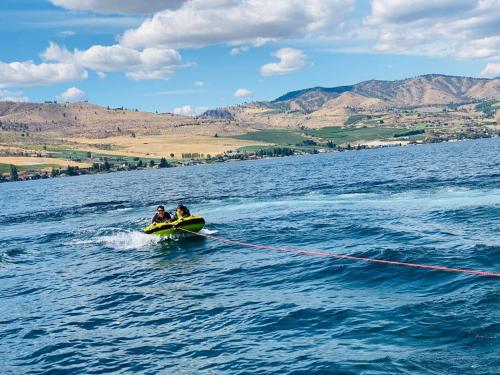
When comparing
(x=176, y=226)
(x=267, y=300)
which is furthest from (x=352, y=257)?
(x=176, y=226)

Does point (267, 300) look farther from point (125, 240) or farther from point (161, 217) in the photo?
point (125, 240)

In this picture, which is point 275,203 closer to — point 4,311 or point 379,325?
point 4,311

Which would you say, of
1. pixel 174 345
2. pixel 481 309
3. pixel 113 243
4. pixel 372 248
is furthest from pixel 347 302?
pixel 113 243

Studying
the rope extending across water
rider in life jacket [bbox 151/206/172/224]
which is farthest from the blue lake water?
rider in life jacket [bbox 151/206/172/224]

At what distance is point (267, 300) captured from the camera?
22.6m


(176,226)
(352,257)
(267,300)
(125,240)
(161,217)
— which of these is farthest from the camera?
(125,240)

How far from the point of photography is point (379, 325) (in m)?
18.0

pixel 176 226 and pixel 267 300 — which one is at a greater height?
pixel 176 226

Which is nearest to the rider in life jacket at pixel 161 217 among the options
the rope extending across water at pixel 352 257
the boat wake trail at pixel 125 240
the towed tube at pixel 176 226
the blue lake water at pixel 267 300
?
the towed tube at pixel 176 226

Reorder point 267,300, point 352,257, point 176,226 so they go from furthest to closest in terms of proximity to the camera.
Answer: point 176,226
point 352,257
point 267,300

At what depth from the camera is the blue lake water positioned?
16.5 m

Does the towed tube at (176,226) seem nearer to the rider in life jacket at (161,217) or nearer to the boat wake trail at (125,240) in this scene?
the rider in life jacket at (161,217)

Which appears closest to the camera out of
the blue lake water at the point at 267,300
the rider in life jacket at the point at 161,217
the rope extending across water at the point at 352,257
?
the blue lake water at the point at 267,300

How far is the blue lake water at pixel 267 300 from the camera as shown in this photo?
16453 millimetres
